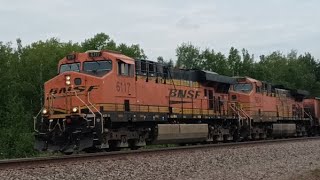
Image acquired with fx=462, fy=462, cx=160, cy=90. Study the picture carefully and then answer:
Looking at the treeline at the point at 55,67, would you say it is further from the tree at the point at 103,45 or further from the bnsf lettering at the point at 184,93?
the bnsf lettering at the point at 184,93

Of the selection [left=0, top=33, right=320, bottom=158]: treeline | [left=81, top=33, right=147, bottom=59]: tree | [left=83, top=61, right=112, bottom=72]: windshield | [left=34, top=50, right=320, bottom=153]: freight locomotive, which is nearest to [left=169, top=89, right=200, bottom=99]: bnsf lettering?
[left=34, top=50, right=320, bottom=153]: freight locomotive

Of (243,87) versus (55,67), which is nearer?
Answer: (243,87)

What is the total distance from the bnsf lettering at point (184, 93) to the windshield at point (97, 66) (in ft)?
14.3

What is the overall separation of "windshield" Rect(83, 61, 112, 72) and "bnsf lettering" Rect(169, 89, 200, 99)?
4.36 meters

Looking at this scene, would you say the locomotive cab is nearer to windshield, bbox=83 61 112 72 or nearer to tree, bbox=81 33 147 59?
windshield, bbox=83 61 112 72

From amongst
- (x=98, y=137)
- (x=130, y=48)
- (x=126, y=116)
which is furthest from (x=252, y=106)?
(x=130, y=48)

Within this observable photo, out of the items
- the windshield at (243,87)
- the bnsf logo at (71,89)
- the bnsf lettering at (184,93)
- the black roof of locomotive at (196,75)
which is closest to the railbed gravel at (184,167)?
the bnsf logo at (71,89)

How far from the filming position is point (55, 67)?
6481 centimetres

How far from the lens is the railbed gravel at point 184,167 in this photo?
431 inches

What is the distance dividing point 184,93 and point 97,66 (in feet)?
19.1

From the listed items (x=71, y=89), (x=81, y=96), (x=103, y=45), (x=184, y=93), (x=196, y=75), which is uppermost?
(x=103, y=45)

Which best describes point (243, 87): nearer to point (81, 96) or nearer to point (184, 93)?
point (184, 93)

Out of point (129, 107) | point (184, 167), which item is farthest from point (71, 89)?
point (184, 167)

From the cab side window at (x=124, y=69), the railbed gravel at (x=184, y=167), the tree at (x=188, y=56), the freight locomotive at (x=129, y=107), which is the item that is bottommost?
the railbed gravel at (x=184, y=167)
